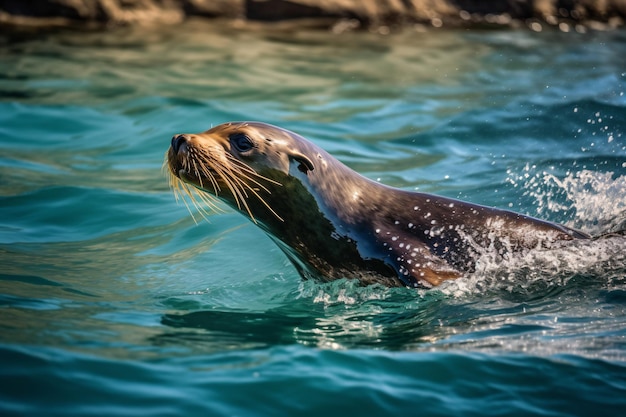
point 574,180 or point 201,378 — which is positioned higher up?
point 574,180

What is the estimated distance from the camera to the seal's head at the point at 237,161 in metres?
4.60

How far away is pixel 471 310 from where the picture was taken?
450 centimetres

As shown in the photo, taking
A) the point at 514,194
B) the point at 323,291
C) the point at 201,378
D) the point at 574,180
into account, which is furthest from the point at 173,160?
the point at 574,180

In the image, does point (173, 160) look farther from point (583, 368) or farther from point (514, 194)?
point (514, 194)

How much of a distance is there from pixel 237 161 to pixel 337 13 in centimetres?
884

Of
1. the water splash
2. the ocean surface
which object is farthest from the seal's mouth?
the water splash

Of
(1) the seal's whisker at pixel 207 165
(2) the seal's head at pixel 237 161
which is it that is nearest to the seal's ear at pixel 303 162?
(2) the seal's head at pixel 237 161

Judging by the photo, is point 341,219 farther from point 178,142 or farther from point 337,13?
point 337,13

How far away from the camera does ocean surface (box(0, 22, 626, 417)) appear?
142 inches

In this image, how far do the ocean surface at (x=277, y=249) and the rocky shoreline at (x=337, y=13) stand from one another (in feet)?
1.55

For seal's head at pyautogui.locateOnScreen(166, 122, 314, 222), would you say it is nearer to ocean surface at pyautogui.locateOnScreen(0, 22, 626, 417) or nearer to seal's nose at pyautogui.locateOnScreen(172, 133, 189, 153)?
seal's nose at pyautogui.locateOnScreen(172, 133, 189, 153)

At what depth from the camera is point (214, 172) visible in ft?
15.3

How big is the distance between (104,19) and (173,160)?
27.4ft

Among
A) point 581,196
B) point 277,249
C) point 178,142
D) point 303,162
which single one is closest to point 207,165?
point 178,142
